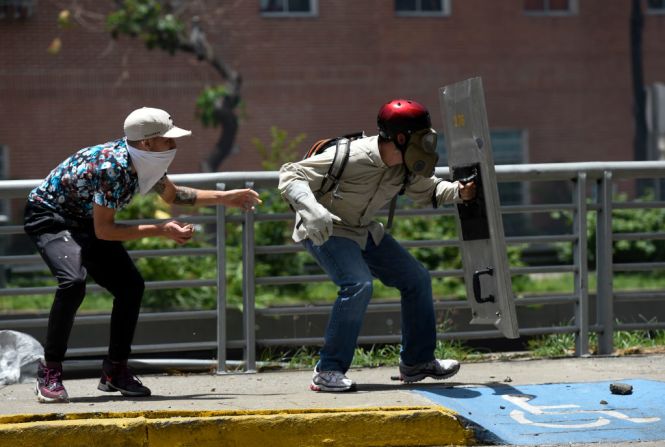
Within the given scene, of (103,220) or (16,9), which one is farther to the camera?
(16,9)

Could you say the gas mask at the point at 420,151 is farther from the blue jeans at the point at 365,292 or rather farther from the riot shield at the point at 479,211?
the blue jeans at the point at 365,292

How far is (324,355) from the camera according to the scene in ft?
22.4

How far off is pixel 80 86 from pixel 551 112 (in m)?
9.76

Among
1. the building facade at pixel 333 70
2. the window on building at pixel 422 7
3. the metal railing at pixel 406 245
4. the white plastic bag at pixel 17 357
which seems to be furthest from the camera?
the window on building at pixel 422 7

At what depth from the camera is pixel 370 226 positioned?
22.7 feet

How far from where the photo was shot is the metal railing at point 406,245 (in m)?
7.80

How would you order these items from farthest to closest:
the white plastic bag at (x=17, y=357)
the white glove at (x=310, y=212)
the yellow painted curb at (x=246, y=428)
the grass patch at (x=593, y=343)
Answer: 1. the grass patch at (x=593, y=343)
2. the white plastic bag at (x=17, y=357)
3. the white glove at (x=310, y=212)
4. the yellow painted curb at (x=246, y=428)

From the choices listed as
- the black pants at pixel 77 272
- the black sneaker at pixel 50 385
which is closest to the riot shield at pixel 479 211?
the black pants at pixel 77 272

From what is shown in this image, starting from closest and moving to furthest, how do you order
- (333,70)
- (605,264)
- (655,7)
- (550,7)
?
(605,264) < (333,70) < (550,7) < (655,7)

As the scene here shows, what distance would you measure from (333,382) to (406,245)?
140 centimetres

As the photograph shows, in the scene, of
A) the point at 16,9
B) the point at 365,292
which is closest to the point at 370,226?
the point at 365,292

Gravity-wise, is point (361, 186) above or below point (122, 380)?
above

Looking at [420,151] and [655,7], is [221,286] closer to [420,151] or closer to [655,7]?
[420,151]

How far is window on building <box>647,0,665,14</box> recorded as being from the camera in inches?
1033
